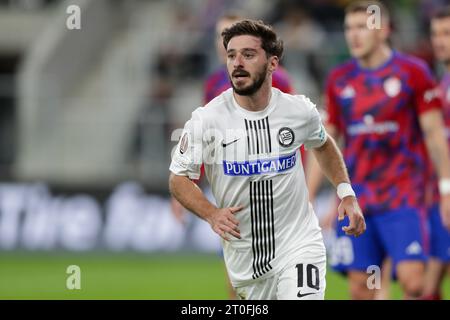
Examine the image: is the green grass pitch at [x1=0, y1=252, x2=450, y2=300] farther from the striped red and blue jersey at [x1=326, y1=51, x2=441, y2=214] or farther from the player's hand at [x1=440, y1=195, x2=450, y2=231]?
the striped red and blue jersey at [x1=326, y1=51, x2=441, y2=214]

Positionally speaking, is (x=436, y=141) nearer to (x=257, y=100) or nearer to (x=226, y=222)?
(x=257, y=100)

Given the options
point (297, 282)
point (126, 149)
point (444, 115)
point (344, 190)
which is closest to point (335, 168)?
point (344, 190)

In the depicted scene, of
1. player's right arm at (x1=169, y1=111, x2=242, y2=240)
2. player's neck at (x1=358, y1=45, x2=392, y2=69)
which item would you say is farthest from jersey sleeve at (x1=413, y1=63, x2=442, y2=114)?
player's right arm at (x1=169, y1=111, x2=242, y2=240)

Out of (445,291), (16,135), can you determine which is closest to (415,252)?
(445,291)

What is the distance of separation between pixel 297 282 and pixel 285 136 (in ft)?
2.79

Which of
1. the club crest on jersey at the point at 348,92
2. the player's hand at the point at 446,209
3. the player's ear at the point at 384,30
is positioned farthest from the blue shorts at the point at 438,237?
the player's ear at the point at 384,30

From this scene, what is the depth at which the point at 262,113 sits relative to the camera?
6.89 metres

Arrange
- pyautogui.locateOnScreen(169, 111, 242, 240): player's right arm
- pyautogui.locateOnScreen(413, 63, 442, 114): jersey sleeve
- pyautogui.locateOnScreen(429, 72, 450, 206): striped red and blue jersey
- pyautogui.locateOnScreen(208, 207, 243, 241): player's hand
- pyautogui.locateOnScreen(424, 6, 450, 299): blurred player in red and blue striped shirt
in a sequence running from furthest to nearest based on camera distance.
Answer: pyautogui.locateOnScreen(429, 72, 450, 206): striped red and blue jersey
pyautogui.locateOnScreen(424, 6, 450, 299): blurred player in red and blue striped shirt
pyautogui.locateOnScreen(413, 63, 442, 114): jersey sleeve
pyautogui.locateOnScreen(169, 111, 242, 240): player's right arm
pyautogui.locateOnScreen(208, 207, 243, 241): player's hand

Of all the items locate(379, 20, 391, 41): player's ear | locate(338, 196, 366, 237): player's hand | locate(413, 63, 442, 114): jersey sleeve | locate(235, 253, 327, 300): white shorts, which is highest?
locate(379, 20, 391, 41): player's ear

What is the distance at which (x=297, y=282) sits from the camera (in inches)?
266

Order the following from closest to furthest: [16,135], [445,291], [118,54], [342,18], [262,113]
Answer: [262,113]
[445,291]
[16,135]
[342,18]
[118,54]

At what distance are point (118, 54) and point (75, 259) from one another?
17.6ft

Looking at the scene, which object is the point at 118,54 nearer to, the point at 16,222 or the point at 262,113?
the point at 16,222

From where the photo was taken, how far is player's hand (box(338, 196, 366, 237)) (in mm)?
6801
